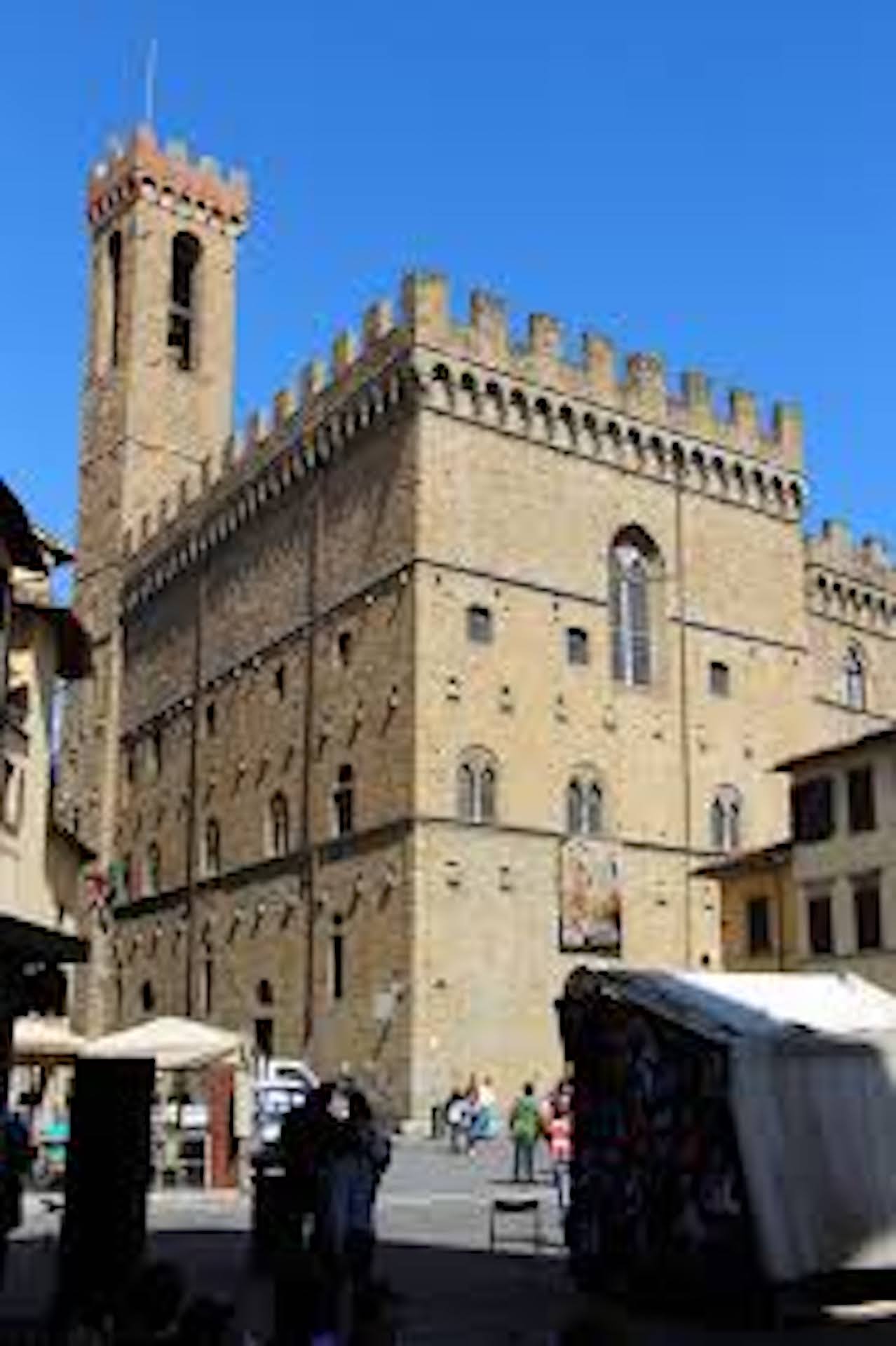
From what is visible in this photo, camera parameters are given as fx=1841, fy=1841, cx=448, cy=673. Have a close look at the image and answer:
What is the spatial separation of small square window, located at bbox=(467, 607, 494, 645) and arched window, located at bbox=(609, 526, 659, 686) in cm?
329

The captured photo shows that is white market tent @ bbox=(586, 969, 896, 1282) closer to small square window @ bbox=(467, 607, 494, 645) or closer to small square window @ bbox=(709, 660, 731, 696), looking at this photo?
small square window @ bbox=(467, 607, 494, 645)

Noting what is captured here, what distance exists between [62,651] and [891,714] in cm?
2724

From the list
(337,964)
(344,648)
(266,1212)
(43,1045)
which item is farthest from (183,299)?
(266,1212)

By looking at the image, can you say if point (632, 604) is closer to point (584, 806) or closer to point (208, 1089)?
point (584, 806)

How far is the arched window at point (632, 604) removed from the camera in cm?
3800

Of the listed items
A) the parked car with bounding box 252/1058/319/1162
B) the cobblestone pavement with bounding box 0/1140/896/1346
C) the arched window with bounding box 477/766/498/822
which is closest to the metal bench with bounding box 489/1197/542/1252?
the cobblestone pavement with bounding box 0/1140/896/1346

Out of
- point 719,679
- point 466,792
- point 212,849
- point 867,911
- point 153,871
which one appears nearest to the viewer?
point 867,911

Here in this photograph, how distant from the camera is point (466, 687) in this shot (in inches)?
1382

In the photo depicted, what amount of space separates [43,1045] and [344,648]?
708 inches

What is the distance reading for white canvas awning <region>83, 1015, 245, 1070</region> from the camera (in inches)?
822

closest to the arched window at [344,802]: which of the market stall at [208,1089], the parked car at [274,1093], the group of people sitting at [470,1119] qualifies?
the parked car at [274,1093]

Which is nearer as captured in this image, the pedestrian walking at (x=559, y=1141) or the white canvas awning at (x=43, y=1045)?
the white canvas awning at (x=43, y=1045)

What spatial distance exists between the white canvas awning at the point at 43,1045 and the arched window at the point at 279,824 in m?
17.3

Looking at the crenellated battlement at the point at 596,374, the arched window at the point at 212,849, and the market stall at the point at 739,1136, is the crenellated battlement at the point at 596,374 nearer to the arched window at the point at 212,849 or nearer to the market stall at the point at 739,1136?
the arched window at the point at 212,849
